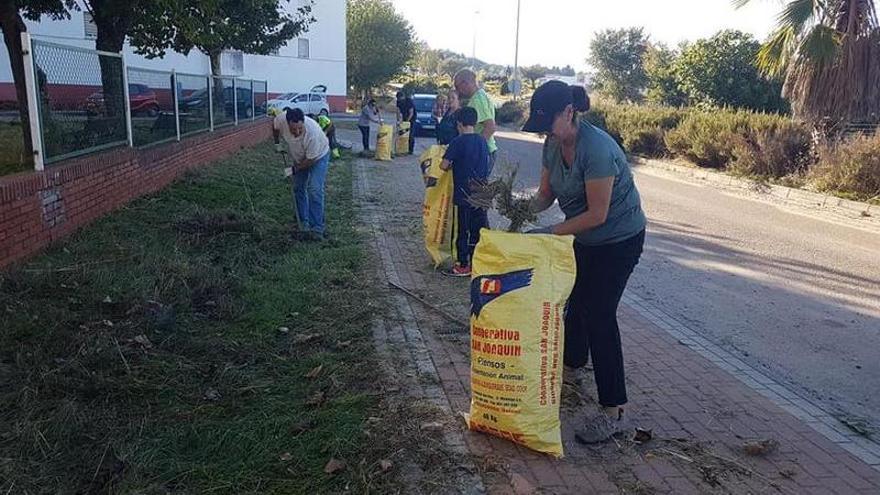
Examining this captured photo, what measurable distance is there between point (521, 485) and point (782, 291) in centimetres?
493

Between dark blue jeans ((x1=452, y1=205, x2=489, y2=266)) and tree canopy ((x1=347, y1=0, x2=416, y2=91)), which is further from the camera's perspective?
tree canopy ((x1=347, y1=0, x2=416, y2=91))

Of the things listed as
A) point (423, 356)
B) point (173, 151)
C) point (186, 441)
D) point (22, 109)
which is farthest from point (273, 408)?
point (173, 151)

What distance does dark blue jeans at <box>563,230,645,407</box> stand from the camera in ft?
11.6

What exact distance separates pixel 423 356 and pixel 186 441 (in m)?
1.66

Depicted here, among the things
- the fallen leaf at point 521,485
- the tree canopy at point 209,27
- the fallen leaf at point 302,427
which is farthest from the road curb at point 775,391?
the tree canopy at point 209,27

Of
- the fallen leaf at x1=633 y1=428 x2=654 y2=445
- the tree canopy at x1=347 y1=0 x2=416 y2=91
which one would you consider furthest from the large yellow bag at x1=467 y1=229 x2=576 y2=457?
the tree canopy at x1=347 y1=0 x2=416 y2=91

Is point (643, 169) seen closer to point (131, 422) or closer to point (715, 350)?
point (715, 350)

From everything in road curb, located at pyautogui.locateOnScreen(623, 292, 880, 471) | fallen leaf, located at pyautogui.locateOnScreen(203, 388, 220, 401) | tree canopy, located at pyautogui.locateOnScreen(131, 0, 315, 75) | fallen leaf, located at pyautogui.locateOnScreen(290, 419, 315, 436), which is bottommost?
road curb, located at pyautogui.locateOnScreen(623, 292, 880, 471)

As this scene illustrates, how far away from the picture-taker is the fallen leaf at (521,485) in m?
3.04

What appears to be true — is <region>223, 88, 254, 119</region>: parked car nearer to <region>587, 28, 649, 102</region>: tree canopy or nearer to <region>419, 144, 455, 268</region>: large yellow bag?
<region>419, 144, 455, 268</region>: large yellow bag

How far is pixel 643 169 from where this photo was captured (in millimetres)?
19609

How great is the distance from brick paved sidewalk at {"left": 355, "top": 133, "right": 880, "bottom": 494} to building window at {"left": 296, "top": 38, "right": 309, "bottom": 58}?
39.5 metres

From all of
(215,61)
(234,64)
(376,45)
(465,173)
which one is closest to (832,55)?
(465,173)

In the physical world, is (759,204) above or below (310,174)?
below
